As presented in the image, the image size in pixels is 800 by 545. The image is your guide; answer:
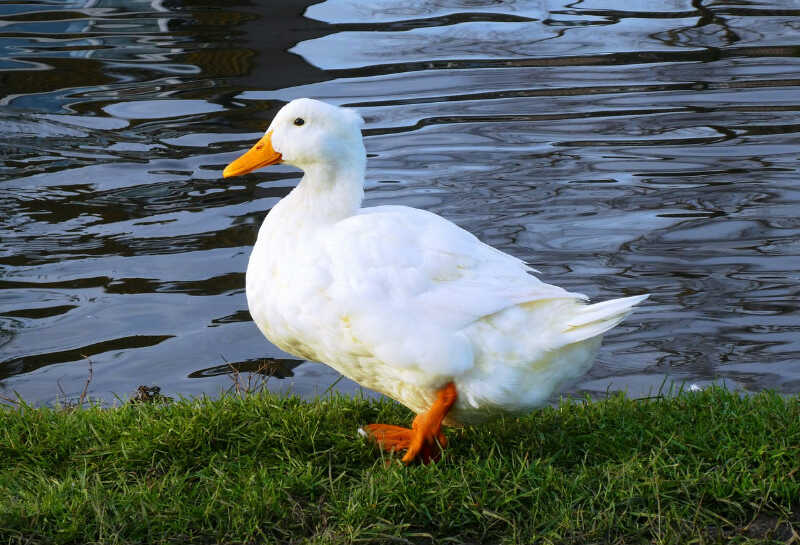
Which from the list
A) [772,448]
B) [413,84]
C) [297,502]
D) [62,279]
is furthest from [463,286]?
[413,84]

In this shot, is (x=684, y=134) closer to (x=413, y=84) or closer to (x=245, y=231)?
(x=413, y=84)

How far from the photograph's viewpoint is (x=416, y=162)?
9.96 m

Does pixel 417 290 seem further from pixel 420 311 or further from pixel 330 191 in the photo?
pixel 330 191

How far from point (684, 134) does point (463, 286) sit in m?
7.00

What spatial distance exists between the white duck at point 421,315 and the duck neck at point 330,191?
0.06 metres

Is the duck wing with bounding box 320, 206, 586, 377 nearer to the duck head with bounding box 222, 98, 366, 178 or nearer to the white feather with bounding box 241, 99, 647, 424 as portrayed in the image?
the white feather with bounding box 241, 99, 647, 424

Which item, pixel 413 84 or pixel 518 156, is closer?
pixel 518 156

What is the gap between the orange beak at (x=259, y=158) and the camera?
4.73 metres

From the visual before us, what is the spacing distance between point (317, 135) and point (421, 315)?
3.16ft

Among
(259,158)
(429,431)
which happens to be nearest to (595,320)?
(429,431)

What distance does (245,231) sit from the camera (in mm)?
8516

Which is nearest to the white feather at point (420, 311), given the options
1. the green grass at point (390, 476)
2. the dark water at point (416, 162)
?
the green grass at point (390, 476)

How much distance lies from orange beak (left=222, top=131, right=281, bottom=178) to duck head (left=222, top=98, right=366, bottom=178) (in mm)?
73

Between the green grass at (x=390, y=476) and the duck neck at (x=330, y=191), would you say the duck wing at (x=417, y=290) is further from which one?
the green grass at (x=390, y=476)
